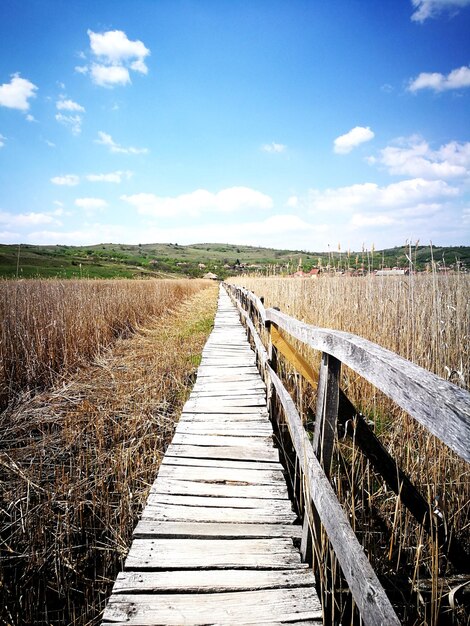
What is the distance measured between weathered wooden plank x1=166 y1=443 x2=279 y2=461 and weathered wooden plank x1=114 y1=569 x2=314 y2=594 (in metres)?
1.05

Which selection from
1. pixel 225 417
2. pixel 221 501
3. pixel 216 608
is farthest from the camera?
pixel 225 417

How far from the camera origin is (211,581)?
1469mm

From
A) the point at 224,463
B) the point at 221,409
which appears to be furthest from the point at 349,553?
the point at 221,409

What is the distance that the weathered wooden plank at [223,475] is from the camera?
2.26m

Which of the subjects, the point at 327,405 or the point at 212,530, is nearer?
the point at 327,405

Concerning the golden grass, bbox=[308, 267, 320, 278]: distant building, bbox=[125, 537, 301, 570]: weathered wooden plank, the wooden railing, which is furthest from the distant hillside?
the golden grass

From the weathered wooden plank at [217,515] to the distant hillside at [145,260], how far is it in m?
2.87

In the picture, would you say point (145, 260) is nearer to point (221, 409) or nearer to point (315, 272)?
point (315, 272)

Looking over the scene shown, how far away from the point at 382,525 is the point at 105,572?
1.85m

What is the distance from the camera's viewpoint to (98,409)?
3.58 m

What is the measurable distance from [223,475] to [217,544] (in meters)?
0.66

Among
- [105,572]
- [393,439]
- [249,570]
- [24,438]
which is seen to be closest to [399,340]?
[393,439]

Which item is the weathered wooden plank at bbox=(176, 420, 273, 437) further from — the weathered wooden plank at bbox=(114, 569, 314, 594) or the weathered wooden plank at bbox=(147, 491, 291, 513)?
the weathered wooden plank at bbox=(114, 569, 314, 594)

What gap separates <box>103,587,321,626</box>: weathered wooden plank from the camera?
1282 millimetres
